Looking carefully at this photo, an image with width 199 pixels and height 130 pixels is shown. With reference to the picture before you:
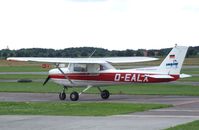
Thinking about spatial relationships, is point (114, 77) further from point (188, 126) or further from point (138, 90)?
point (188, 126)

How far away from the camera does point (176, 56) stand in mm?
32062

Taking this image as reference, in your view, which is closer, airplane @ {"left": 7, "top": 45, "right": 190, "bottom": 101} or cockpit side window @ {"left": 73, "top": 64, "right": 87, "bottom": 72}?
airplane @ {"left": 7, "top": 45, "right": 190, "bottom": 101}

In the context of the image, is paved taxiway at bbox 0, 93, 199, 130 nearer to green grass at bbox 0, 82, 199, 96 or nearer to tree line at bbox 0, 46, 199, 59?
green grass at bbox 0, 82, 199, 96

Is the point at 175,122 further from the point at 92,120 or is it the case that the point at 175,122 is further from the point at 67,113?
the point at 67,113

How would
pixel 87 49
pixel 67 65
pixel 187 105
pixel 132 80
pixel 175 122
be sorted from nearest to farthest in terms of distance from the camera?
pixel 175 122
pixel 187 105
pixel 132 80
pixel 67 65
pixel 87 49

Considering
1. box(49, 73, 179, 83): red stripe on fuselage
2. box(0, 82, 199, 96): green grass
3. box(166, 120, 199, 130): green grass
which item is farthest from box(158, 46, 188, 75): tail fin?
box(166, 120, 199, 130): green grass

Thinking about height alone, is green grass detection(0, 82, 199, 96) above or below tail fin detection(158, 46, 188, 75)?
below

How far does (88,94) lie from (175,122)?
62.2 ft

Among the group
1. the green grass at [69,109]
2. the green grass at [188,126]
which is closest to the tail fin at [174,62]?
the green grass at [69,109]

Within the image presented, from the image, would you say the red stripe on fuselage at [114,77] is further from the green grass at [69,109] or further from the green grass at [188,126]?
the green grass at [188,126]

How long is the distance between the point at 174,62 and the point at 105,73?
388cm

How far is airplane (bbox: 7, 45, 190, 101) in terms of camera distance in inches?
1250

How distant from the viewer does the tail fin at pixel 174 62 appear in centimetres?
3183

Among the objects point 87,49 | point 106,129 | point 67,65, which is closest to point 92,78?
point 67,65
